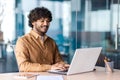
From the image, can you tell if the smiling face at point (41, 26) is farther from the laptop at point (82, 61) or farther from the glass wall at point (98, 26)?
the glass wall at point (98, 26)

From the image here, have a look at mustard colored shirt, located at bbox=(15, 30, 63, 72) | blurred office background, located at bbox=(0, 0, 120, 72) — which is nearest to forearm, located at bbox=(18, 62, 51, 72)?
mustard colored shirt, located at bbox=(15, 30, 63, 72)

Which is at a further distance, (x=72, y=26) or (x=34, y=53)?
(x=72, y=26)

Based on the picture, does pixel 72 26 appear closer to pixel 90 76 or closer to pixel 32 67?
pixel 32 67

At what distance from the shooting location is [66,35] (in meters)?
6.55

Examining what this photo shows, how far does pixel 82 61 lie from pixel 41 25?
78 cm

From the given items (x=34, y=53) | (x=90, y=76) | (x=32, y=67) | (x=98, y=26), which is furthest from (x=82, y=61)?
(x=98, y=26)

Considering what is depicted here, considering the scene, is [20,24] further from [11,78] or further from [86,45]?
[11,78]

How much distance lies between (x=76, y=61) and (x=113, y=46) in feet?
12.0

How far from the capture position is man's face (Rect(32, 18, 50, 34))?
10.9 ft

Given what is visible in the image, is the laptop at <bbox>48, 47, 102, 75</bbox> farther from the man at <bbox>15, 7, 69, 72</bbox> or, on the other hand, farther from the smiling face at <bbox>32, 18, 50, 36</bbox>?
the smiling face at <bbox>32, 18, 50, 36</bbox>

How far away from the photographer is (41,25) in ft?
10.9

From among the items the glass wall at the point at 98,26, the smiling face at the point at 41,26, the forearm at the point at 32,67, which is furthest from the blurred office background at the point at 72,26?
the forearm at the point at 32,67

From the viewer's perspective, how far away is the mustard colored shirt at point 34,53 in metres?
2.99

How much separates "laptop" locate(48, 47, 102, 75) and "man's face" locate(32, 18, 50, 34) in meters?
0.59
